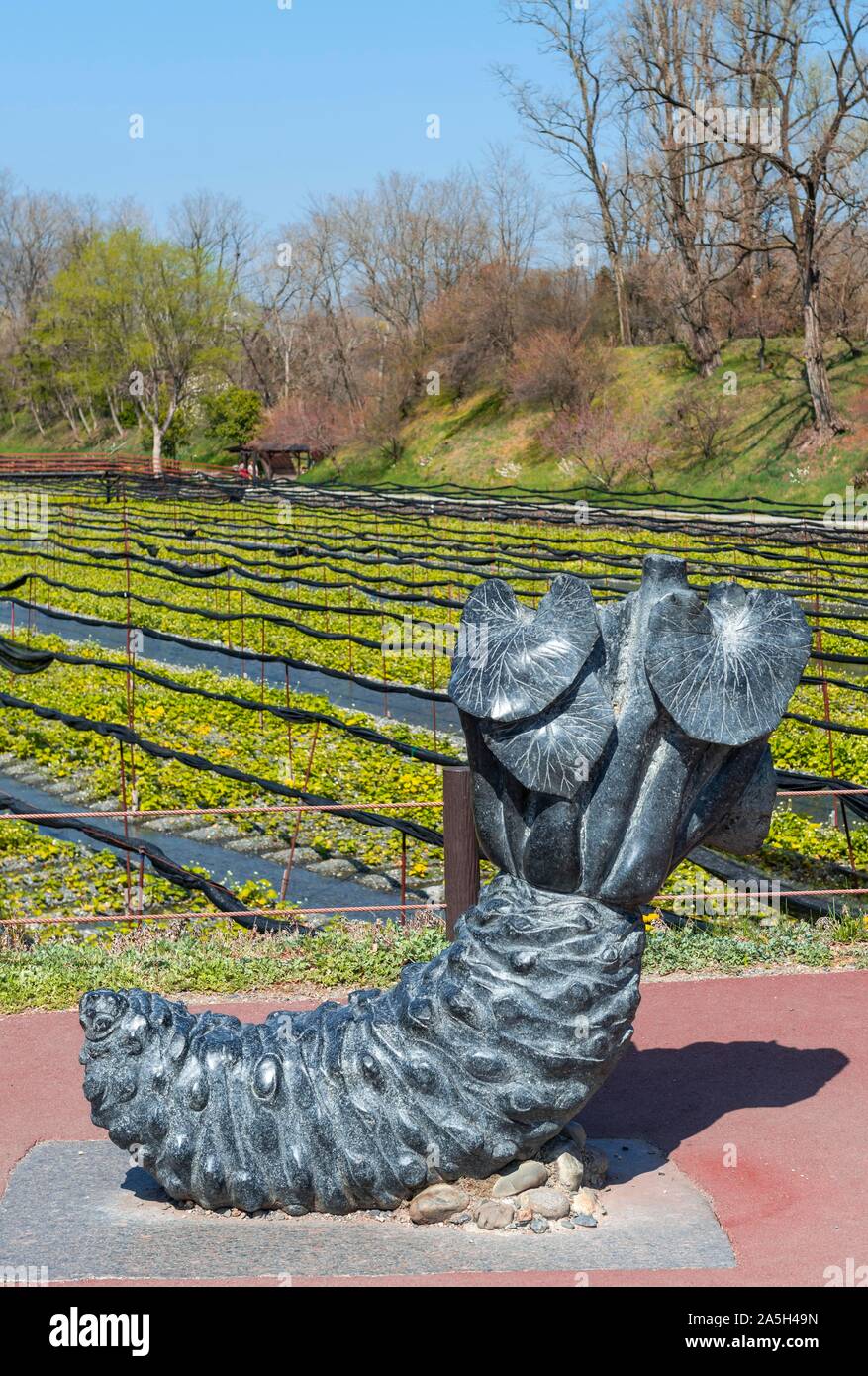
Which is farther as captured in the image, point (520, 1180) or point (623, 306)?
point (623, 306)

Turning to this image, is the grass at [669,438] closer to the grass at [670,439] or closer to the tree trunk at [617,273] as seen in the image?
the grass at [670,439]

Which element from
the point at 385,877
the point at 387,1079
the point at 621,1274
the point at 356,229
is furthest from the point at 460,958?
the point at 356,229

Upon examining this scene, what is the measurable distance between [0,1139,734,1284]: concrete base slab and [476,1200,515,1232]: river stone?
0.04 metres

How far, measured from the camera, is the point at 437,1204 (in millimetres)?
4930

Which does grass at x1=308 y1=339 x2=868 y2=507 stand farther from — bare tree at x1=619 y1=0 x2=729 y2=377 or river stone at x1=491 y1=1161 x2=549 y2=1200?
river stone at x1=491 y1=1161 x2=549 y2=1200

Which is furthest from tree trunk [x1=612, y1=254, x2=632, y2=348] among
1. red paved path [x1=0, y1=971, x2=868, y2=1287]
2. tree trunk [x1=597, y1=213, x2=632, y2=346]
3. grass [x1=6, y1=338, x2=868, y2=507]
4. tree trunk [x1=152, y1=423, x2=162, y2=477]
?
red paved path [x1=0, y1=971, x2=868, y2=1287]

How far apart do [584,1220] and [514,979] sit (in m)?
0.87

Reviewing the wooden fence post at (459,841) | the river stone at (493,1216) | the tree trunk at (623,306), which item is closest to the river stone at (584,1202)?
the river stone at (493,1216)

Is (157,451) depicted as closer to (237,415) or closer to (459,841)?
(237,415)

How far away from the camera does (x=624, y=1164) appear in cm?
549

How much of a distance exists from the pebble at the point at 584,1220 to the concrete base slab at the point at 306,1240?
0.09ft

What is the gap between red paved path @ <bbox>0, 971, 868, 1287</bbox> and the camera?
482 centimetres

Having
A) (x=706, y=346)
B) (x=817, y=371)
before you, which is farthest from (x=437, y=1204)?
(x=706, y=346)

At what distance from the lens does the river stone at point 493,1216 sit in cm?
490
